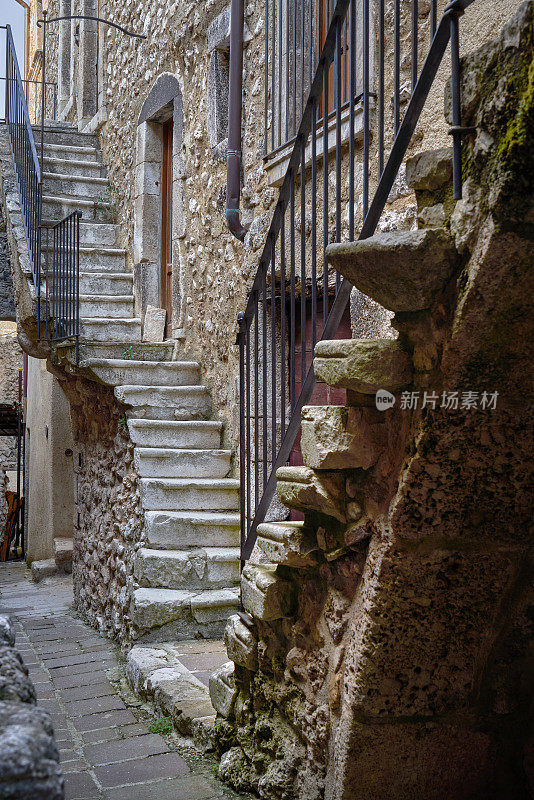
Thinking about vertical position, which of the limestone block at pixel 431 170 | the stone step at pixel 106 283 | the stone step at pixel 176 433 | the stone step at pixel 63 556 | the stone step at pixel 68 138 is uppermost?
the stone step at pixel 68 138

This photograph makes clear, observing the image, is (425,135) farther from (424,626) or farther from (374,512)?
(424,626)

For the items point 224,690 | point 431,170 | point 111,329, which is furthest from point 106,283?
point 431,170

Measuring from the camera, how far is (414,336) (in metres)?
2.06

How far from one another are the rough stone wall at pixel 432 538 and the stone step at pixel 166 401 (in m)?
3.18

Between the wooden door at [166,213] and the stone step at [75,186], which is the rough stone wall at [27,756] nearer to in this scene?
the wooden door at [166,213]

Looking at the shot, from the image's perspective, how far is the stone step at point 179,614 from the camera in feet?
15.1

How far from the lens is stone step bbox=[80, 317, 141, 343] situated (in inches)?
283

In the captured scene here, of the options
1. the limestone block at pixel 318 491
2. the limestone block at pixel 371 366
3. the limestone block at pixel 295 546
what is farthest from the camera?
the limestone block at pixel 295 546

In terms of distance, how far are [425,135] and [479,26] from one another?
1.47ft

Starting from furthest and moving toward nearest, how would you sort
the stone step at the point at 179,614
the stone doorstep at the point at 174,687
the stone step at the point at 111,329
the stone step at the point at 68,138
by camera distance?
1. the stone step at the point at 68,138
2. the stone step at the point at 111,329
3. the stone step at the point at 179,614
4. the stone doorstep at the point at 174,687

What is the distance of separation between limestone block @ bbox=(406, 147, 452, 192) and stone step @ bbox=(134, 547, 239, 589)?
11.0 ft

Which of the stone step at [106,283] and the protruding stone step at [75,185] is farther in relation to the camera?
the protruding stone step at [75,185]

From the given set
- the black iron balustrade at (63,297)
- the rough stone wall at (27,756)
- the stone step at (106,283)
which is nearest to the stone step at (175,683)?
the rough stone wall at (27,756)

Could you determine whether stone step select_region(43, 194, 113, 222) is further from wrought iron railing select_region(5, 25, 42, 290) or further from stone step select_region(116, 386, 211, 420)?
stone step select_region(116, 386, 211, 420)
